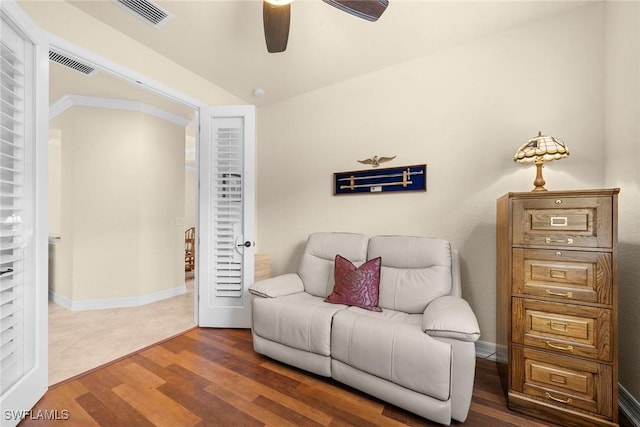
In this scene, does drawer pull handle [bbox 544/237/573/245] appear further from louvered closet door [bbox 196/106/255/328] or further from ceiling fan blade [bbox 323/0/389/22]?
louvered closet door [bbox 196/106/255/328]

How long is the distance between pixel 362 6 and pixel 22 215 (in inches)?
90.1

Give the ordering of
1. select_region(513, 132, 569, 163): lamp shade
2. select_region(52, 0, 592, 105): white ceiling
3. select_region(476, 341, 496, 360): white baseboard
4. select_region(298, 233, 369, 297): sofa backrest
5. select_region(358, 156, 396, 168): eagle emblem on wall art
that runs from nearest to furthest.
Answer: select_region(513, 132, 569, 163): lamp shade → select_region(52, 0, 592, 105): white ceiling → select_region(476, 341, 496, 360): white baseboard → select_region(298, 233, 369, 297): sofa backrest → select_region(358, 156, 396, 168): eagle emblem on wall art

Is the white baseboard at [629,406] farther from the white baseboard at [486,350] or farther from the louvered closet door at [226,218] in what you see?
the louvered closet door at [226,218]

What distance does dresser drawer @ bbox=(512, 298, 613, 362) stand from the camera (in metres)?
1.41

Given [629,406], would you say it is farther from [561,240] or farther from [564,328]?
[561,240]

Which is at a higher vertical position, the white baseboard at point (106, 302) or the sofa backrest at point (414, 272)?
the sofa backrest at point (414, 272)

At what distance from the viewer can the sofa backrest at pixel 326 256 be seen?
2.43m

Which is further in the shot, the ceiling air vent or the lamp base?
the ceiling air vent

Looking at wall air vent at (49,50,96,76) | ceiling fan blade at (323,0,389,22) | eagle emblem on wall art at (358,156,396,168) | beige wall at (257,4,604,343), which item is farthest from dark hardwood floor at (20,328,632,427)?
wall air vent at (49,50,96,76)

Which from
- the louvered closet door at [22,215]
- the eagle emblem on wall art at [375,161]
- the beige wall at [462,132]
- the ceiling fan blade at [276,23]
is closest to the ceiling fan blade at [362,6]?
the ceiling fan blade at [276,23]

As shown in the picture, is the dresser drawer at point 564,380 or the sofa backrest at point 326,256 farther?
the sofa backrest at point 326,256

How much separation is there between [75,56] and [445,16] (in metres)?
2.76

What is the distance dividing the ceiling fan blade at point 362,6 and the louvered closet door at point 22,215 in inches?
67.9

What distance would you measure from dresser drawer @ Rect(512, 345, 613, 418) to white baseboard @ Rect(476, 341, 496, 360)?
675mm
